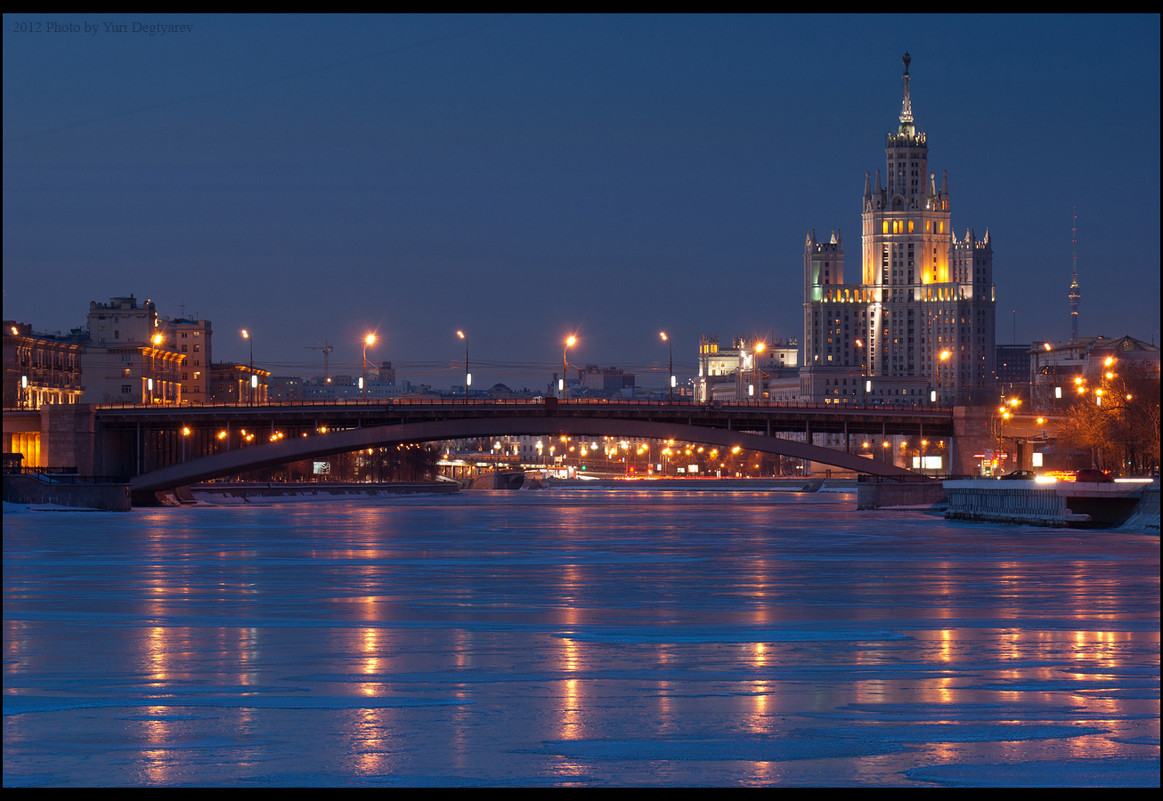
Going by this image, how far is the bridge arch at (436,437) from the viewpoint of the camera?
11106 centimetres

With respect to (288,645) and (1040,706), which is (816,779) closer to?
(1040,706)

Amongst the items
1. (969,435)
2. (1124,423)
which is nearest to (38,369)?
(969,435)

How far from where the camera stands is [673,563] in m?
44.0

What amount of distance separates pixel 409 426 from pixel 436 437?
7.41 feet

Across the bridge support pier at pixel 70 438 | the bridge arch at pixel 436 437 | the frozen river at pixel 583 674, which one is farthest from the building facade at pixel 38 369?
the frozen river at pixel 583 674

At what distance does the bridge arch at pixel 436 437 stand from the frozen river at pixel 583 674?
224ft

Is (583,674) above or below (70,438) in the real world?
below

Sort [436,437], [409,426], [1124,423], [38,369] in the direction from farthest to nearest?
[38,369] < [436,437] < [409,426] < [1124,423]

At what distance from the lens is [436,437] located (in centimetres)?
11556

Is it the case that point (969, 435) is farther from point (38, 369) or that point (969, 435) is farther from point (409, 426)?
point (38, 369)

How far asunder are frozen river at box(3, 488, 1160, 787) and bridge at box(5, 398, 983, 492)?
6921cm

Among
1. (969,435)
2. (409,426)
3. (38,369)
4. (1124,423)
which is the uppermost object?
(38,369)

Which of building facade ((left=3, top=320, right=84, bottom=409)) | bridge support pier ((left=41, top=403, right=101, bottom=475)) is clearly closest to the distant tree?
bridge support pier ((left=41, top=403, right=101, bottom=475))
